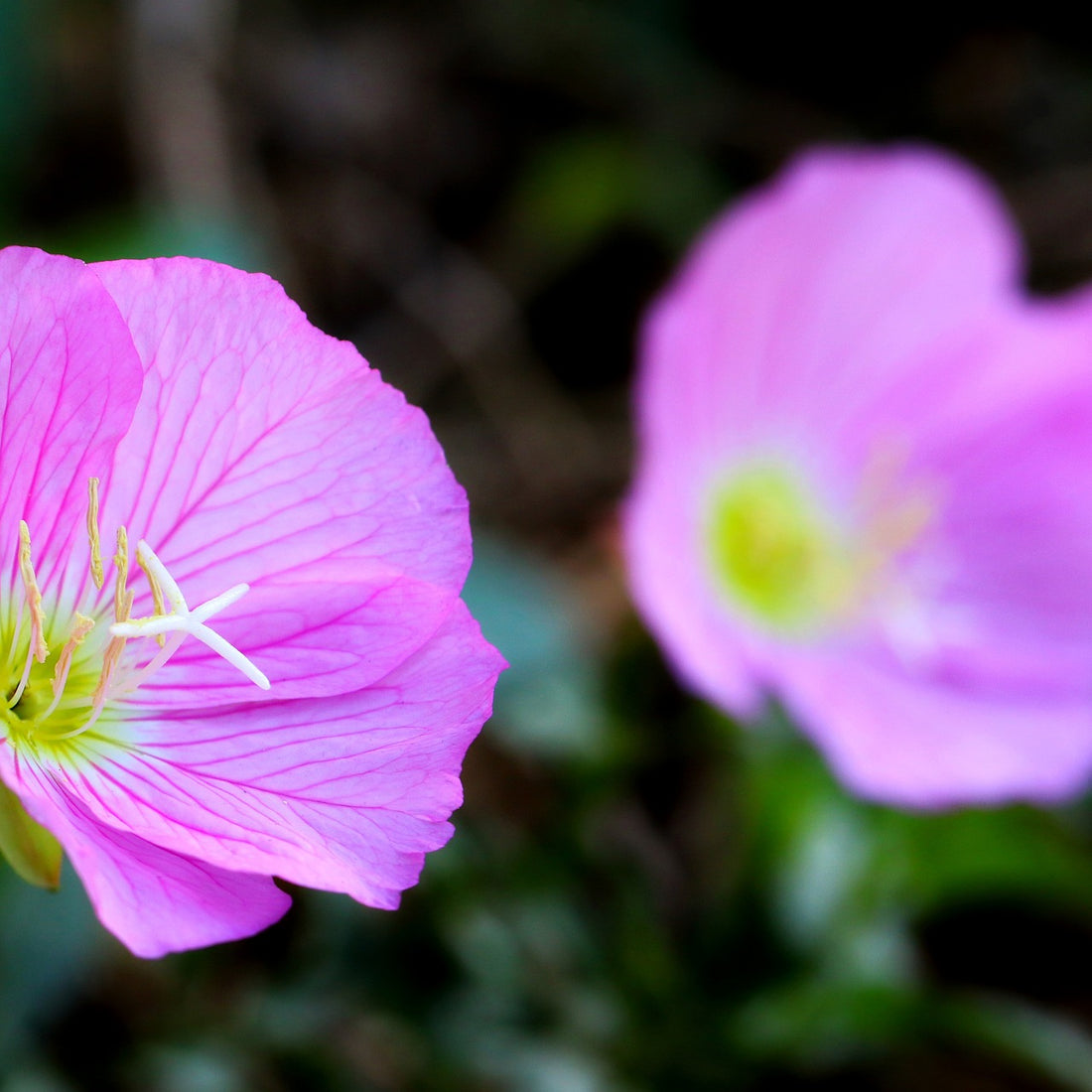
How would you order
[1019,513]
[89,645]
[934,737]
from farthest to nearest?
[1019,513] < [934,737] < [89,645]

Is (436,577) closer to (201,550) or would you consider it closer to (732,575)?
(201,550)

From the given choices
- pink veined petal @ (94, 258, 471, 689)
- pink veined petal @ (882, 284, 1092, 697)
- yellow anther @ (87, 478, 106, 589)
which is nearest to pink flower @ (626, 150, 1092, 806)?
pink veined petal @ (882, 284, 1092, 697)

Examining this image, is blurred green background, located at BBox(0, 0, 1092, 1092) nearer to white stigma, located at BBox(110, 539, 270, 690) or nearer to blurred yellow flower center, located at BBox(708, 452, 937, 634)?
blurred yellow flower center, located at BBox(708, 452, 937, 634)

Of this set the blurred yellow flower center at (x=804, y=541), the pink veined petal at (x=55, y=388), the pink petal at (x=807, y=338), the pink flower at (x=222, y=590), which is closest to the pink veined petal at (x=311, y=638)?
the pink flower at (x=222, y=590)

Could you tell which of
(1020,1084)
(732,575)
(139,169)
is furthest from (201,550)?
(139,169)

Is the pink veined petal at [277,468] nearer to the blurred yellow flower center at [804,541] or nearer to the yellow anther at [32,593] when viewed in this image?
the yellow anther at [32,593]

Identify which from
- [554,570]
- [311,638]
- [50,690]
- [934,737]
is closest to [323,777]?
[311,638]

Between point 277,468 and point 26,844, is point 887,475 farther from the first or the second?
point 26,844
